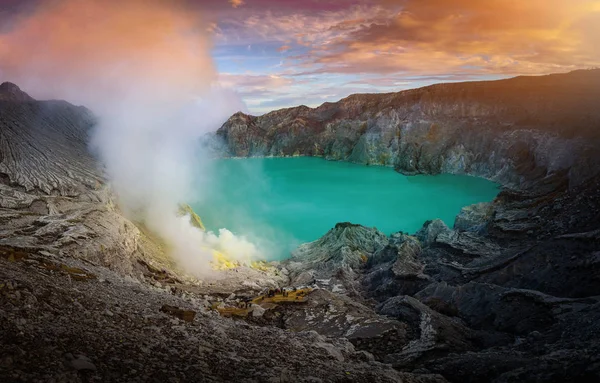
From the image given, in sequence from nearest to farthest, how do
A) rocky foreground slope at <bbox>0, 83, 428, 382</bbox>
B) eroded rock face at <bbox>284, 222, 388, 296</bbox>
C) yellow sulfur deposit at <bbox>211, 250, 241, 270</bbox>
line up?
1. rocky foreground slope at <bbox>0, 83, 428, 382</bbox>
2. yellow sulfur deposit at <bbox>211, 250, 241, 270</bbox>
3. eroded rock face at <bbox>284, 222, 388, 296</bbox>

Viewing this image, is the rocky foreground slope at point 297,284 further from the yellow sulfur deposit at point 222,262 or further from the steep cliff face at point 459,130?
the steep cliff face at point 459,130

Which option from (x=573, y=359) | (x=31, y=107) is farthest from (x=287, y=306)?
(x=31, y=107)

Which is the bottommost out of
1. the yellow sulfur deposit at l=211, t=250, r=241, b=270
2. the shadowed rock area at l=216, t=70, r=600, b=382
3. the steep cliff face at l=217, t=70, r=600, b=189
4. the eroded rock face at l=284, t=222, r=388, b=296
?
the eroded rock face at l=284, t=222, r=388, b=296

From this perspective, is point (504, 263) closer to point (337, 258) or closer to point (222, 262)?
point (337, 258)

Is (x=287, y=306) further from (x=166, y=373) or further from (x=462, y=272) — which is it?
(x=462, y=272)

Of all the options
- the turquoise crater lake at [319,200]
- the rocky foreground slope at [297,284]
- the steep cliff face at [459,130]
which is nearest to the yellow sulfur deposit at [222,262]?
the rocky foreground slope at [297,284]

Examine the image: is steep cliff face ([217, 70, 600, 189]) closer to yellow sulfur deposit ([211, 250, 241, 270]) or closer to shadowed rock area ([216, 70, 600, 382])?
shadowed rock area ([216, 70, 600, 382])

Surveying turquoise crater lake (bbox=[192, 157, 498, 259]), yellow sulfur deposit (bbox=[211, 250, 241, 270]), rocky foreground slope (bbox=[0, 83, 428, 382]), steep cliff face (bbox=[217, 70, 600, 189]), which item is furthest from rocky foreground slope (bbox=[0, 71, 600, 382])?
steep cliff face (bbox=[217, 70, 600, 189])
